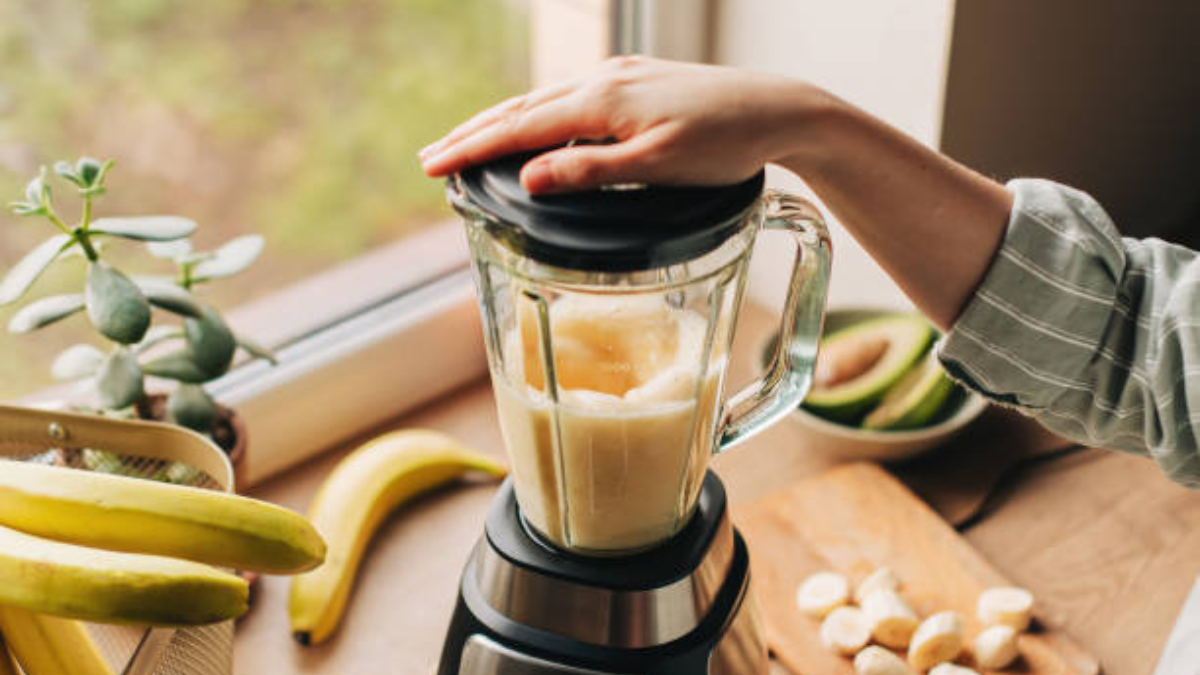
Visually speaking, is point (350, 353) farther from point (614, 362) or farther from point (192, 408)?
point (614, 362)

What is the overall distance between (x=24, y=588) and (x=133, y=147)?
3.12 ft

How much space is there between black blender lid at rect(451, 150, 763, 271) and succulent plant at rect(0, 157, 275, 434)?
29cm

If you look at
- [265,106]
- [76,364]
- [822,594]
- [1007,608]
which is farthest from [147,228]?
[265,106]

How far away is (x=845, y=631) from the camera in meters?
0.80

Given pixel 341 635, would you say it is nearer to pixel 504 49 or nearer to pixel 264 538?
pixel 264 538

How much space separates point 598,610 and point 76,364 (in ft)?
1.40

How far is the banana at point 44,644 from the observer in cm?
57

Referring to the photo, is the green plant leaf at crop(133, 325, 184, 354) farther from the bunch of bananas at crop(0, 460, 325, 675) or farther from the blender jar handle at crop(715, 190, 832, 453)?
the blender jar handle at crop(715, 190, 832, 453)

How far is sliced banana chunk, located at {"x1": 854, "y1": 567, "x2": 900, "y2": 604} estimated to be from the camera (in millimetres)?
830

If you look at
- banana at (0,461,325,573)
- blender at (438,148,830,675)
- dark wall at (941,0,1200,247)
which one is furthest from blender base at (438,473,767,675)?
dark wall at (941,0,1200,247)

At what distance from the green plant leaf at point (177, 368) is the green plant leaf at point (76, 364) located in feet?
0.12

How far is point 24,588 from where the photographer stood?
52 centimetres

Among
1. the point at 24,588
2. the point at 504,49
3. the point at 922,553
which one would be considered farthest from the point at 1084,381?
the point at 504,49

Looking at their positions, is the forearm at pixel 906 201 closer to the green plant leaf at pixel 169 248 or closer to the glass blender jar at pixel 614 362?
the glass blender jar at pixel 614 362
